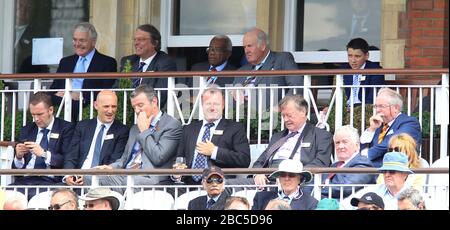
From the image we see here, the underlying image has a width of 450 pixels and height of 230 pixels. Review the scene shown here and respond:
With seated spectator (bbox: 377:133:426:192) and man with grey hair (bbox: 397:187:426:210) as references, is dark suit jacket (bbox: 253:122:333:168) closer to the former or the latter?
seated spectator (bbox: 377:133:426:192)

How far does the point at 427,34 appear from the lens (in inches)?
805

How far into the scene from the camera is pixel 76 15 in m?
22.1

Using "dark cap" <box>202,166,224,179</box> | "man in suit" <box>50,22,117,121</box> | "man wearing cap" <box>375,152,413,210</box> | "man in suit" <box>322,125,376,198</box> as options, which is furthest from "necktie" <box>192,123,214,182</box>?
"man wearing cap" <box>375,152,413,210</box>

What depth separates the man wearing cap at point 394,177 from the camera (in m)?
17.4

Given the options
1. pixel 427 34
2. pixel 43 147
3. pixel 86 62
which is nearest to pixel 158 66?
pixel 86 62

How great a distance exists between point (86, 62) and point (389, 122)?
370 centimetres

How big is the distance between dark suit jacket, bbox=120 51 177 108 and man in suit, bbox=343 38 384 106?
1740 millimetres

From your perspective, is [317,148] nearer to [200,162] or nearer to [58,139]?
[200,162]

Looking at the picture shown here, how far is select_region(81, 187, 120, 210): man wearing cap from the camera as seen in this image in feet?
59.3

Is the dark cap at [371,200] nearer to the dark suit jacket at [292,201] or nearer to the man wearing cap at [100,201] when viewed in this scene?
the dark suit jacket at [292,201]

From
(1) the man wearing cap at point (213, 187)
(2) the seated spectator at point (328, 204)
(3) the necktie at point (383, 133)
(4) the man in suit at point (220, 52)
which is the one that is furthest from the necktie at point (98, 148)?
(3) the necktie at point (383, 133)

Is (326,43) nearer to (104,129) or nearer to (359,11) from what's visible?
(359,11)
